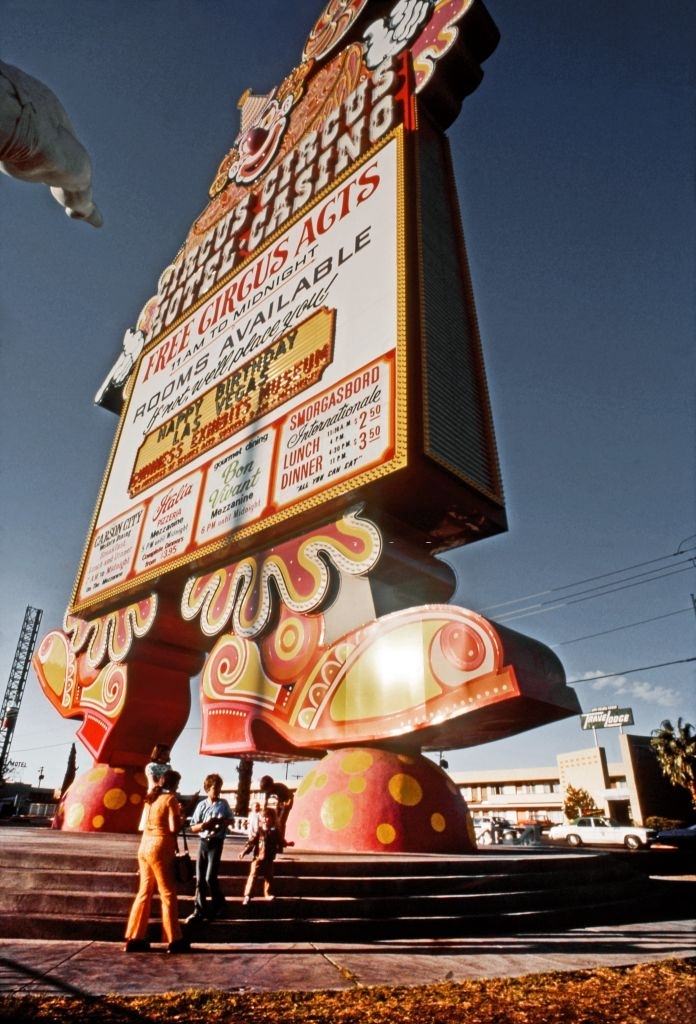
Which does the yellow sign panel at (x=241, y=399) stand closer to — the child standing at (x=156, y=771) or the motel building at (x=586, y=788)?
the child standing at (x=156, y=771)

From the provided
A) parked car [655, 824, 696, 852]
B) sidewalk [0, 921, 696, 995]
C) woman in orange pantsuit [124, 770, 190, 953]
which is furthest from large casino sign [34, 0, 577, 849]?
parked car [655, 824, 696, 852]

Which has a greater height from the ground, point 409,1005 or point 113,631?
point 113,631

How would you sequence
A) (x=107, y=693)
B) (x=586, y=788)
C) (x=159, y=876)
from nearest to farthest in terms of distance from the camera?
(x=159, y=876) < (x=107, y=693) < (x=586, y=788)

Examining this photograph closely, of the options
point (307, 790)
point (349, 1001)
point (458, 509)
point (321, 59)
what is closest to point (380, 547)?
point (458, 509)

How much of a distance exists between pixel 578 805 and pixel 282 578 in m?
44.0

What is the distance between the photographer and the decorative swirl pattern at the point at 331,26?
19.5 meters

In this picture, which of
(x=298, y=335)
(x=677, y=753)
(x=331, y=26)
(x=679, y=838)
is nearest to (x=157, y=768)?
(x=298, y=335)

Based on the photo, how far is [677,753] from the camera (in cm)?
3994

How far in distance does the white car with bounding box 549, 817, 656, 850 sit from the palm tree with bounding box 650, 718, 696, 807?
1182 cm

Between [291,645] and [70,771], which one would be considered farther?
[70,771]

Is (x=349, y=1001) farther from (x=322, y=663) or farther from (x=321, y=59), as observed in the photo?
(x=321, y=59)

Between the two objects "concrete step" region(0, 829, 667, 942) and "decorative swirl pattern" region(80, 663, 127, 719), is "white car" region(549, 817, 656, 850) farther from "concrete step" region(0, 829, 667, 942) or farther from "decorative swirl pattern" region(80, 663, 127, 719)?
"decorative swirl pattern" region(80, 663, 127, 719)

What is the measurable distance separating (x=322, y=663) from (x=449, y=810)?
3084mm

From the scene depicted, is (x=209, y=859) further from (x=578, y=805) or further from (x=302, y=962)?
(x=578, y=805)
